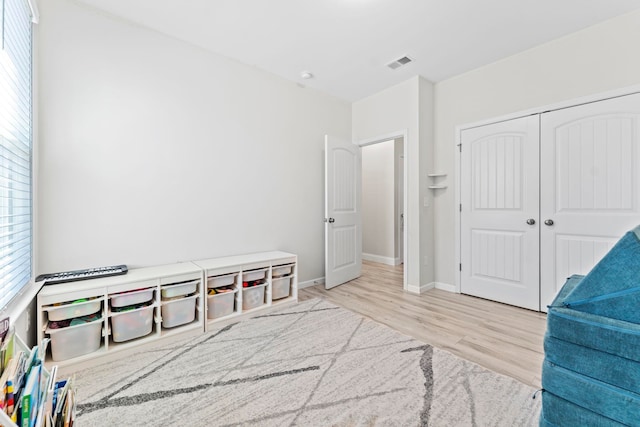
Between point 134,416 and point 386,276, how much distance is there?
3.53 meters

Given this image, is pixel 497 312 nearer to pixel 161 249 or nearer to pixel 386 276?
pixel 386 276

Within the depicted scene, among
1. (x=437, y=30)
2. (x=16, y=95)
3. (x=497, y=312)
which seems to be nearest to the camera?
(x=16, y=95)

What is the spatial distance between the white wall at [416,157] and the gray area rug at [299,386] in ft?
4.56

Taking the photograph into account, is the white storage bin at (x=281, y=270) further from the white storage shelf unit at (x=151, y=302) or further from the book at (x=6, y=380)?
the book at (x=6, y=380)

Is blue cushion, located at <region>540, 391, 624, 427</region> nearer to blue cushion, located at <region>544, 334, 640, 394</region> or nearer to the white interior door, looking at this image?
blue cushion, located at <region>544, 334, 640, 394</region>

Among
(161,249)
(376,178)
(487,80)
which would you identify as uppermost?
(487,80)

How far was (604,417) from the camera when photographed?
93 centimetres

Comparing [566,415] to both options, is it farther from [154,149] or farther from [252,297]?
[154,149]

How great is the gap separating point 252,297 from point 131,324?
102cm

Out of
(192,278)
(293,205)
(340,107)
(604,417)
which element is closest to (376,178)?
(340,107)

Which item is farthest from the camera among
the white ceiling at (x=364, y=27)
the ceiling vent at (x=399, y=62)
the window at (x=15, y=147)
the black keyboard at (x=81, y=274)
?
the ceiling vent at (x=399, y=62)

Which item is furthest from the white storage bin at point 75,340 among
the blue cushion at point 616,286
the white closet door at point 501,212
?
the white closet door at point 501,212

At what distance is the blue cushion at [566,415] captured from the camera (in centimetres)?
94

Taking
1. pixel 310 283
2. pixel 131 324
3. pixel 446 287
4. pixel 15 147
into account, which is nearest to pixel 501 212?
pixel 446 287
